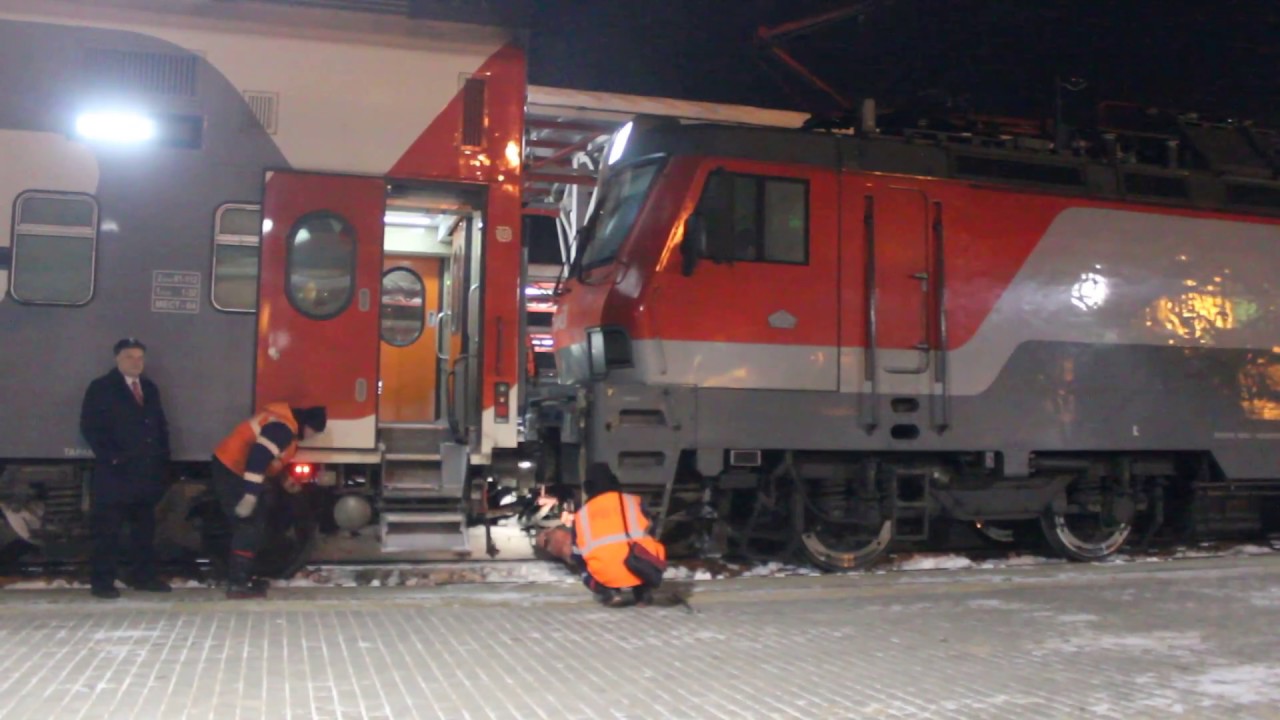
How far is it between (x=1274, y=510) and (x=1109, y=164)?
4370 mm

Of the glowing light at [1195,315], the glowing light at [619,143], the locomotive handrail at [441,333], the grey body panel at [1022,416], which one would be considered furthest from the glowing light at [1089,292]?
the locomotive handrail at [441,333]

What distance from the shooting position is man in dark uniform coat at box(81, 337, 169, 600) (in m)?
7.41

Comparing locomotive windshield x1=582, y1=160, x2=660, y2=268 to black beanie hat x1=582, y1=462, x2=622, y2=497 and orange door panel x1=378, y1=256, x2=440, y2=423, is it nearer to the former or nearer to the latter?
orange door panel x1=378, y1=256, x2=440, y2=423

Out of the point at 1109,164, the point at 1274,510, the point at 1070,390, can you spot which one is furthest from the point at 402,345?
the point at 1274,510

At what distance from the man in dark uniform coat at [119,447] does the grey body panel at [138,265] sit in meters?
0.26

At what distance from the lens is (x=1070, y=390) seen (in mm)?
9891

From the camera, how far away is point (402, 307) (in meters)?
10.2

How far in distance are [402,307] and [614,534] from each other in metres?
3.66

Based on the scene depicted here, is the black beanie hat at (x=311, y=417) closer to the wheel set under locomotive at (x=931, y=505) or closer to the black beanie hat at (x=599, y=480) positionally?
the black beanie hat at (x=599, y=480)

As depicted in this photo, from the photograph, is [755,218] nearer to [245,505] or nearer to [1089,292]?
[1089,292]

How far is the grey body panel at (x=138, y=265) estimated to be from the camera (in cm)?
765

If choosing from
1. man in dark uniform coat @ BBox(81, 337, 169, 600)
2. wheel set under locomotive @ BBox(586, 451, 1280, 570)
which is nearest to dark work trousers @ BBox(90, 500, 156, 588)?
man in dark uniform coat @ BBox(81, 337, 169, 600)

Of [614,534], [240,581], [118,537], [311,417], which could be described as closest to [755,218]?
[614,534]

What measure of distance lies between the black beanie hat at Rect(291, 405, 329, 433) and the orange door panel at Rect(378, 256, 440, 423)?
2044 millimetres
